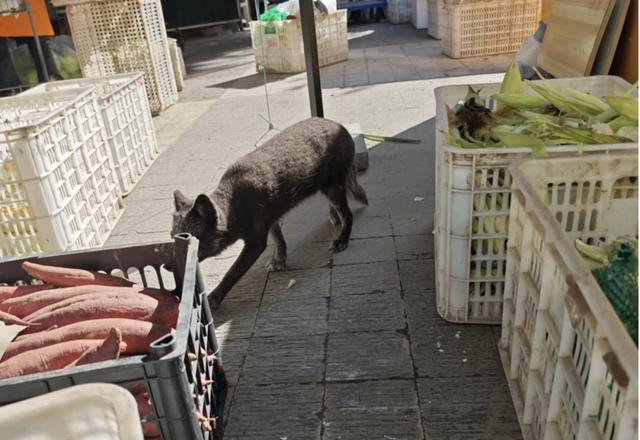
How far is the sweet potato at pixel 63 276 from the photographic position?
236cm

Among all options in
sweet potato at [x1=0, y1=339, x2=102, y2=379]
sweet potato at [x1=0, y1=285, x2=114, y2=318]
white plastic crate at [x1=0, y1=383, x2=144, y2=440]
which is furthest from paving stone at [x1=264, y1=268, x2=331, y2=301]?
white plastic crate at [x1=0, y1=383, x2=144, y2=440]

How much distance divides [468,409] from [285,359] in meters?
1.02

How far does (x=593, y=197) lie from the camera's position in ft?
7.26

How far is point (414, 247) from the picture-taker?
3.92 metres

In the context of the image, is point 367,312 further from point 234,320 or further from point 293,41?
Result: point 293,41

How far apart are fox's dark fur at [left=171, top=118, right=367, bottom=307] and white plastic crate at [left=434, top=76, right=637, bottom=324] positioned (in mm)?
1175

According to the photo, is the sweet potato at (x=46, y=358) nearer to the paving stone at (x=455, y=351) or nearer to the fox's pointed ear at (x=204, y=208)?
the fox's pointed ear at (x=204, y=208)

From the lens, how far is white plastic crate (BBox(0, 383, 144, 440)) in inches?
53.8

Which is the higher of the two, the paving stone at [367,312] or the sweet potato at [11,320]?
the sweet potato at [11,320]

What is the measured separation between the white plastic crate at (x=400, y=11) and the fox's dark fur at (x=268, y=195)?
15.7 metres

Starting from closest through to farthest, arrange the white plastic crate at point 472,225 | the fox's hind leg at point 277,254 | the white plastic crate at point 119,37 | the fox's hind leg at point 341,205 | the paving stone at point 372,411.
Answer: the paving stone at point 372,411, the white plastic crate at point 472,225, the fox's hind leg at point 277,254, the fox's hind leg at point 341,205, the white plastic crate at point 119,37

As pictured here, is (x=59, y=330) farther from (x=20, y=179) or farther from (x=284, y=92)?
(x=284, y=92)

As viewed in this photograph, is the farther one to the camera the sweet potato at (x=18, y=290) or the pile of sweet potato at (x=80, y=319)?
the sweet potato at (x=18, y=290)

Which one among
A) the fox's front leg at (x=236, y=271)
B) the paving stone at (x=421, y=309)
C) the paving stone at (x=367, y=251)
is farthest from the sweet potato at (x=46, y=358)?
the paving stone at (x=367, y=251)
